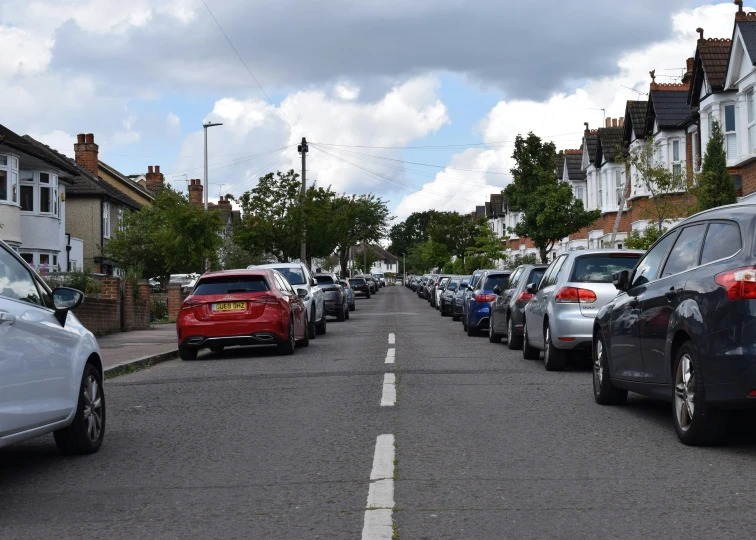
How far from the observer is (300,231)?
5088 centimetres

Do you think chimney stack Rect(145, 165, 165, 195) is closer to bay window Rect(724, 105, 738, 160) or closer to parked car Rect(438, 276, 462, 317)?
parked car Rect(438, 276, 462, 317)

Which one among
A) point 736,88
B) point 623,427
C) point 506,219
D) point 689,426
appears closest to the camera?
point 689,426

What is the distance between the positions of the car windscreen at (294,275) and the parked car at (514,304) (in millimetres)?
5970

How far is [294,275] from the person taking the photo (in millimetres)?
23641

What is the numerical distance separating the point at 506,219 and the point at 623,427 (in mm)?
78130

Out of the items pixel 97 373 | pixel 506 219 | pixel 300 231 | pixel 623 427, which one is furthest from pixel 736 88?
pixel 506 219

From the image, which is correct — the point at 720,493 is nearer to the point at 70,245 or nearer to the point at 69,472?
the point at 69,472

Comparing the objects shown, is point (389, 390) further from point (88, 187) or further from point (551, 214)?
point (88, 187)

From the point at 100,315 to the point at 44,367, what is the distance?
659 inches

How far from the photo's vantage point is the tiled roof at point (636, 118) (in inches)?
1519

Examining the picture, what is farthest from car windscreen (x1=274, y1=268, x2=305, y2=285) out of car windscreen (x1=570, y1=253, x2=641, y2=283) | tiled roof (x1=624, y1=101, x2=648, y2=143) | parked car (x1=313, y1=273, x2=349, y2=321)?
tiled roof (x1=624, y1=101, x2=648, y2=143)

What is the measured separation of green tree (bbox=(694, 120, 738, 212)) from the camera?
79.5 ft

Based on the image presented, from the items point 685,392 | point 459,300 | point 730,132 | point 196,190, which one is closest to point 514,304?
point 685,392

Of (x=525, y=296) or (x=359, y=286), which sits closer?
(x=525, y=296)
